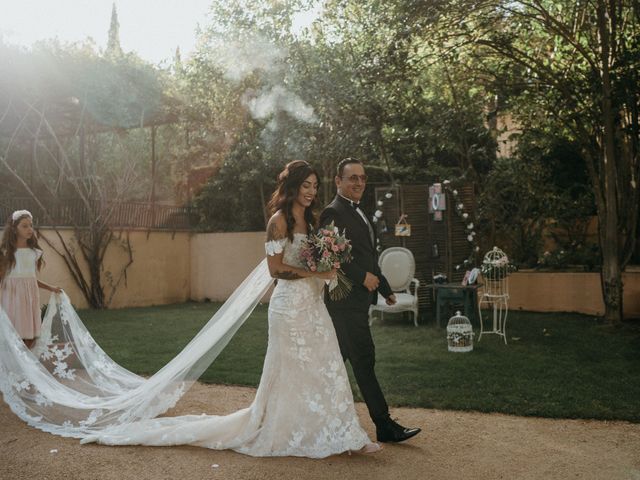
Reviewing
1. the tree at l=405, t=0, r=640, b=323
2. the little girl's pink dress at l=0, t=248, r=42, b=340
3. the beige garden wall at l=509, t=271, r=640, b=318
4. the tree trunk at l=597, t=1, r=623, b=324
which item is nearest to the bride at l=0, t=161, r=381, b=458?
the little girl's pink dress at l=0, t=248, r=42, b=340

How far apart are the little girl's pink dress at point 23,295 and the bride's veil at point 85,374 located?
0.26m

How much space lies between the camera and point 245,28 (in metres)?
16.2

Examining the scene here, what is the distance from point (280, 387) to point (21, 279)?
3.66 meters

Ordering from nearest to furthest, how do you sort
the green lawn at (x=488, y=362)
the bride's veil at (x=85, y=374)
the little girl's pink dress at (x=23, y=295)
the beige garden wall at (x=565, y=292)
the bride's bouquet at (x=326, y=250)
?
the bride's bouquet at (x=326, y=250), the bride's veil at (x=85, y=374), the green lawn at (x=488, y=362), the little girl's pink dress at (x=23, y=295), the beige garden wall at (x=565, y=292)

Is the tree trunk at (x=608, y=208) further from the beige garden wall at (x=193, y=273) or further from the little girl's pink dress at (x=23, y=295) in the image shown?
the little girl's pink dress at (x=23, y=295)

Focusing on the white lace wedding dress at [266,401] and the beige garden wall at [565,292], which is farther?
the beige garden wall at [565,292]

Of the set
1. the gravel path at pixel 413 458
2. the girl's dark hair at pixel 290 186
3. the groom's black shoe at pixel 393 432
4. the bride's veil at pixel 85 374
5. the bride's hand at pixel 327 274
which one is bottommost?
the gravel path at pixel 413 458

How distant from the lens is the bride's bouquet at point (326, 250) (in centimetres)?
421

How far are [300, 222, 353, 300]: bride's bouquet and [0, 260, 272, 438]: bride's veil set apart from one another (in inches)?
28.0

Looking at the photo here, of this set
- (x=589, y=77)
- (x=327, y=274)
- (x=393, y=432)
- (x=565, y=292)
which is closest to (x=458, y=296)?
(x=565, y=292)

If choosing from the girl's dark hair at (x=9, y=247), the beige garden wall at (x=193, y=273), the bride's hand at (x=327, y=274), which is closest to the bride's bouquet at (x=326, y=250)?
the bride's hand at (x=327, y=274)

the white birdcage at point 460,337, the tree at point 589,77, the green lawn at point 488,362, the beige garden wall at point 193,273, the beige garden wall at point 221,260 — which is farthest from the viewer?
the beige garden wall at point 221,260

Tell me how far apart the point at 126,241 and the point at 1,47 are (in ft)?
17.1

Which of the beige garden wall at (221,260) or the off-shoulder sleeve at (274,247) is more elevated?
the off-shoulder sleeve at (274,247)
